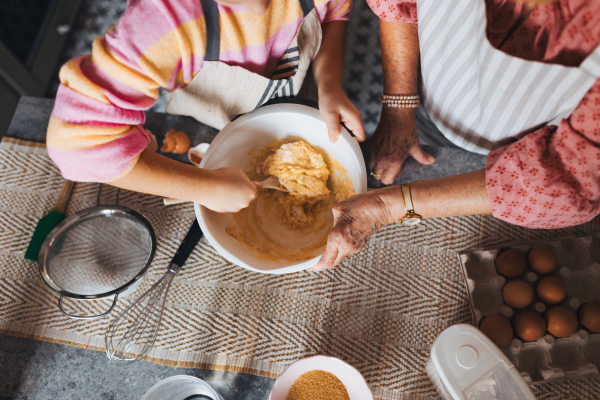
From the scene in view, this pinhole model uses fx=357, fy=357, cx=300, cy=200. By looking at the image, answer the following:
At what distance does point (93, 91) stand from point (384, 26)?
0.65 meters

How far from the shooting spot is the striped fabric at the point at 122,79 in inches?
20.2

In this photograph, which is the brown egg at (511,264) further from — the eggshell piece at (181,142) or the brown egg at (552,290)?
the eggshell piece at (181,142)

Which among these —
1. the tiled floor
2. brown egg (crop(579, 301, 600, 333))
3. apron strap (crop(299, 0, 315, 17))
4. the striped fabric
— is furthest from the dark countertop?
the tiled floor

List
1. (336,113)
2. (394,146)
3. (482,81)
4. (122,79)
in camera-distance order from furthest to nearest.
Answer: (394,146) < (336,113) < (482,81) < (122,79)

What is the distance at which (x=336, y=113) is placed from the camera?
0.74 meters

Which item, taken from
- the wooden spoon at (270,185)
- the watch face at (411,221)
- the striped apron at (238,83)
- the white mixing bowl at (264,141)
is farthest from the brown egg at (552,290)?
the striped apron at (238,83)

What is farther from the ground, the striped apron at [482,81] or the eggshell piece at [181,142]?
the striped apron at [482,81]

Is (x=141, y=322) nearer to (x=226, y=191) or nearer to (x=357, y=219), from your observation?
(x=226, y=191)

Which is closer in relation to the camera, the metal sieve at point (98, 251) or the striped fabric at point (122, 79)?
the striped fabric at point (122, 79)

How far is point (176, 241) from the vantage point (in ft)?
2.70

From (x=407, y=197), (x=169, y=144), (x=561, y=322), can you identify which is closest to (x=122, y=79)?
(x=169, y=144)

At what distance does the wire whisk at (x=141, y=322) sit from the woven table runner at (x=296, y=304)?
0.07 feet

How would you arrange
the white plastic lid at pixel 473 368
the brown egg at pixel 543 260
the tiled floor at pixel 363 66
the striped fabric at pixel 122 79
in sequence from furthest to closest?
the tiled floor at pixel 363 66, the brown egg at pixel 543 260, the white plastic lid at pixel 473 368, the striped fabric at pixel 122 79

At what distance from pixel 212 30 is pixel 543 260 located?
78 cm
